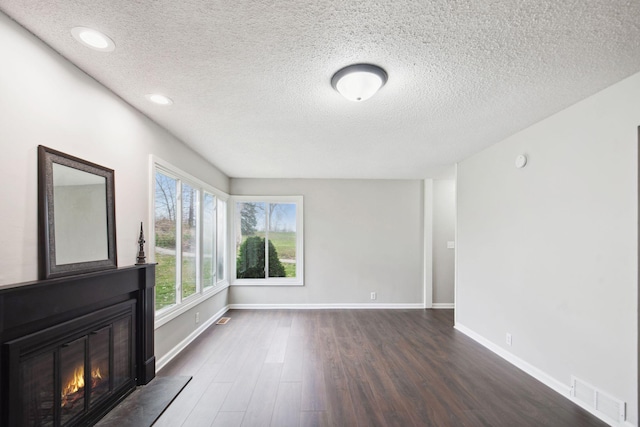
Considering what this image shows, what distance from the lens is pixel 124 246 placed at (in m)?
2.38

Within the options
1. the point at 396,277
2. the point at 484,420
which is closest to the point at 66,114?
the point at 484,420

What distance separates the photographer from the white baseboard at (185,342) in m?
2.97

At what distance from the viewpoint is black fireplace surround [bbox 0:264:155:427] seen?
1.44 metres

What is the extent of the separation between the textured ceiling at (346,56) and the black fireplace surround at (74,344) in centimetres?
139

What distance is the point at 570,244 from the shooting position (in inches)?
96.3

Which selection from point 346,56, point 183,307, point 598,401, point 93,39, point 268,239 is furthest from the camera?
point 268,239

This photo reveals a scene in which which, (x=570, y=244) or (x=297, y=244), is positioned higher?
(x=570, y=244)

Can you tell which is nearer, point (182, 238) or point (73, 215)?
point (73, 215)

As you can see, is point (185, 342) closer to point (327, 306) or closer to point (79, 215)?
point (79, 215)

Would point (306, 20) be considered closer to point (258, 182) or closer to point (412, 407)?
point (412, 407)

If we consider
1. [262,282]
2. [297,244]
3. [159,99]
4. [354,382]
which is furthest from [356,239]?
[159,99]

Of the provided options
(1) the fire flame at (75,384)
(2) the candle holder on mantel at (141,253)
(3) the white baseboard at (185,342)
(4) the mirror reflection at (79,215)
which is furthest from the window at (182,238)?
(1) the fire flame at (75,384)

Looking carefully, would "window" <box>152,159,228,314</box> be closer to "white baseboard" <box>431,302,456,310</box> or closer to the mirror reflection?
the mirror reflection

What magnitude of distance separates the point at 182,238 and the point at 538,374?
3.95m
